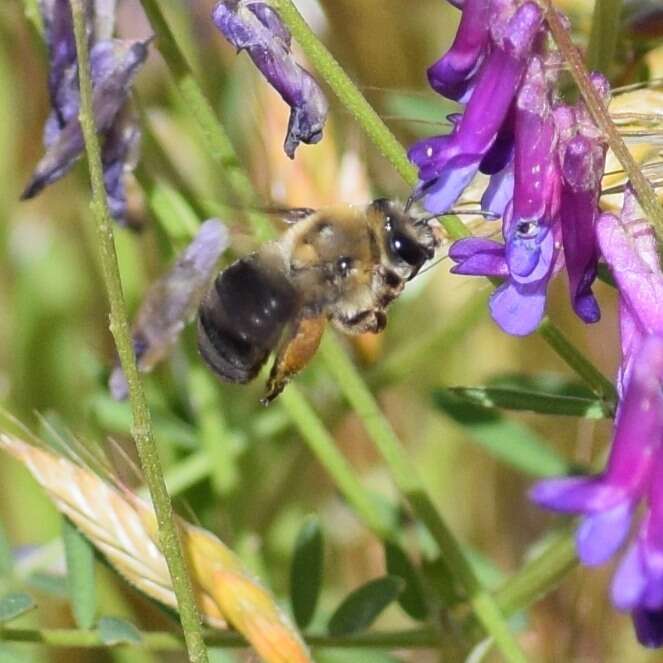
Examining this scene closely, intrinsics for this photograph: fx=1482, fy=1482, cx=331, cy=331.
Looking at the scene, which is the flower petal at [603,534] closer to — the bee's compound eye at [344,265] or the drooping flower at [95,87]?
the bee's compound eye at [344,265]

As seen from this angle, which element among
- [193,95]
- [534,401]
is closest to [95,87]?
[193,95]

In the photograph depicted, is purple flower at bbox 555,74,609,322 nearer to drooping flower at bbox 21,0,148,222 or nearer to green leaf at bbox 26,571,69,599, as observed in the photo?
drooping flower at bbox 21,0,148,222

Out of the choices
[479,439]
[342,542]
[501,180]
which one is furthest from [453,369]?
[501,180]

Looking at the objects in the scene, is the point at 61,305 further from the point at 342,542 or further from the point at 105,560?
the point at 105,560

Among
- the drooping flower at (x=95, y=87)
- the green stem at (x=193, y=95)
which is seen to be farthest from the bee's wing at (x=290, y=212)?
the drooping flower at (x=95, y=87)

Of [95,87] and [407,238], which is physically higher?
[95,87]

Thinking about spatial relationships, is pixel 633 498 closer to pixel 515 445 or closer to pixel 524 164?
pixel 524 164

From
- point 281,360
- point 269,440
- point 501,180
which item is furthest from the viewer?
point 269,440
